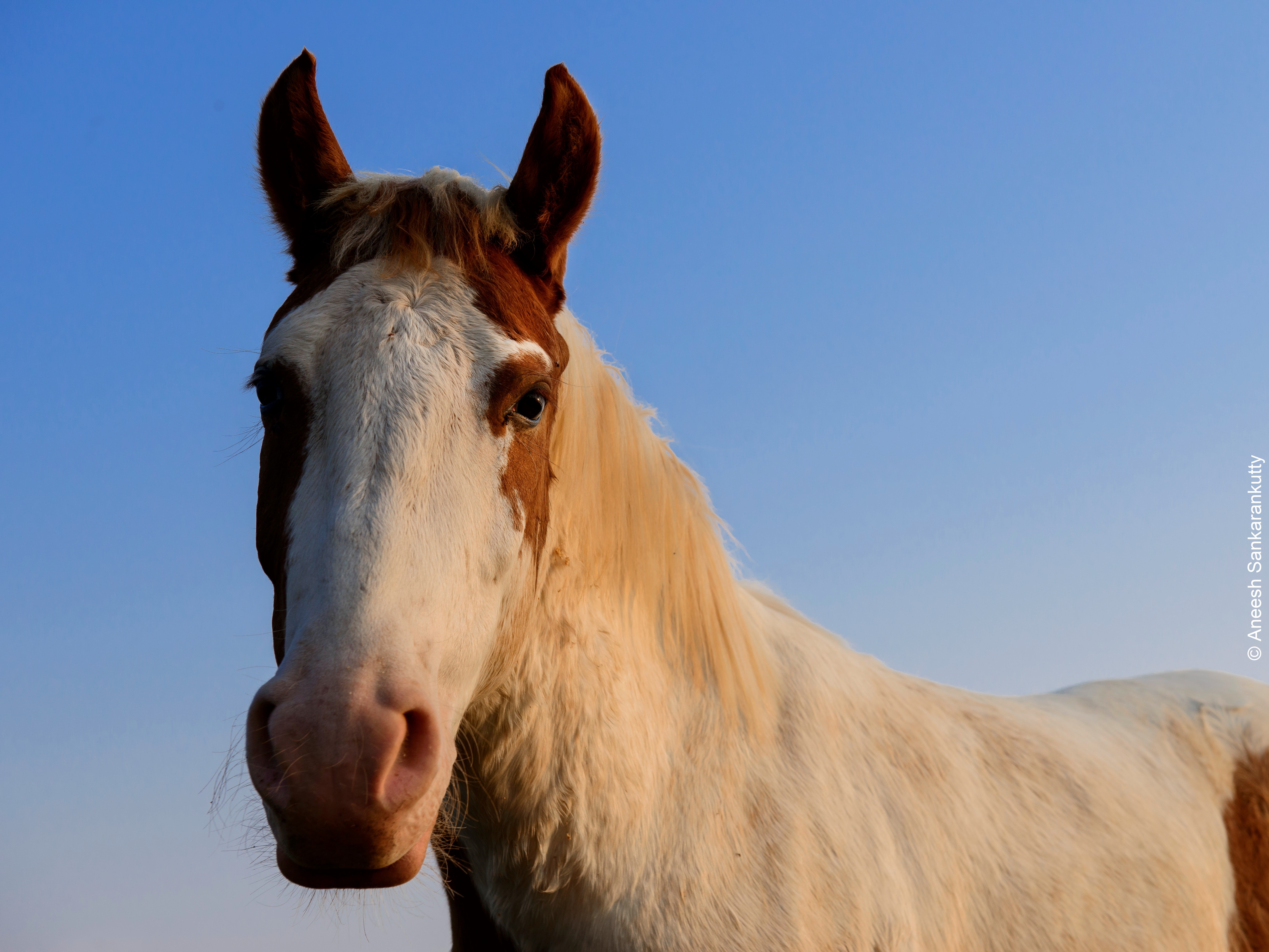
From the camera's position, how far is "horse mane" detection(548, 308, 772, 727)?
8.18ft

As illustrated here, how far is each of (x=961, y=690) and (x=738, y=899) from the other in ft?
5.44

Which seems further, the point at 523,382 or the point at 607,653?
the point at 607,653

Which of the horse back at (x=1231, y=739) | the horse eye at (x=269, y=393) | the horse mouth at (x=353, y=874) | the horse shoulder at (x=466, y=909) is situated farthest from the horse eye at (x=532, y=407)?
the horse back at (x=1231, y=739)

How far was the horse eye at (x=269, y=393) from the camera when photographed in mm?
2186

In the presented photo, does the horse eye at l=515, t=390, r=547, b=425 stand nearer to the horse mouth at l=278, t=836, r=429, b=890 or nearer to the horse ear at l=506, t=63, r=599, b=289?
the horse ear at l=506, t=63, r=599, b=289

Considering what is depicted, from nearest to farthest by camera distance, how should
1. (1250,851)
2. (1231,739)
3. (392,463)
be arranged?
(392,463), (1250,851), (1231,739)

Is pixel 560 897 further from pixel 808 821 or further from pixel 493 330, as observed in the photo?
pixel 493 330

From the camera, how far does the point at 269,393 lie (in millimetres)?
2246

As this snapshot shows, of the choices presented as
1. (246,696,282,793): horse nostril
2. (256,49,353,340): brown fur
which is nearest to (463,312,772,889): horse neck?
(246,696,282,793): horse nostril

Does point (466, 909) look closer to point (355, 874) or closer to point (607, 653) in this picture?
point (607, 653)

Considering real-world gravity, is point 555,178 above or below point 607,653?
above

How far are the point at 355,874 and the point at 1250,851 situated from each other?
357 centimetres

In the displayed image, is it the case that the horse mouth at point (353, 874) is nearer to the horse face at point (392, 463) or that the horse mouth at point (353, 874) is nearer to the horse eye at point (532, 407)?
the horse face at point (392, 463)

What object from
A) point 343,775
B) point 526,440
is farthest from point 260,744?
point 526,440
